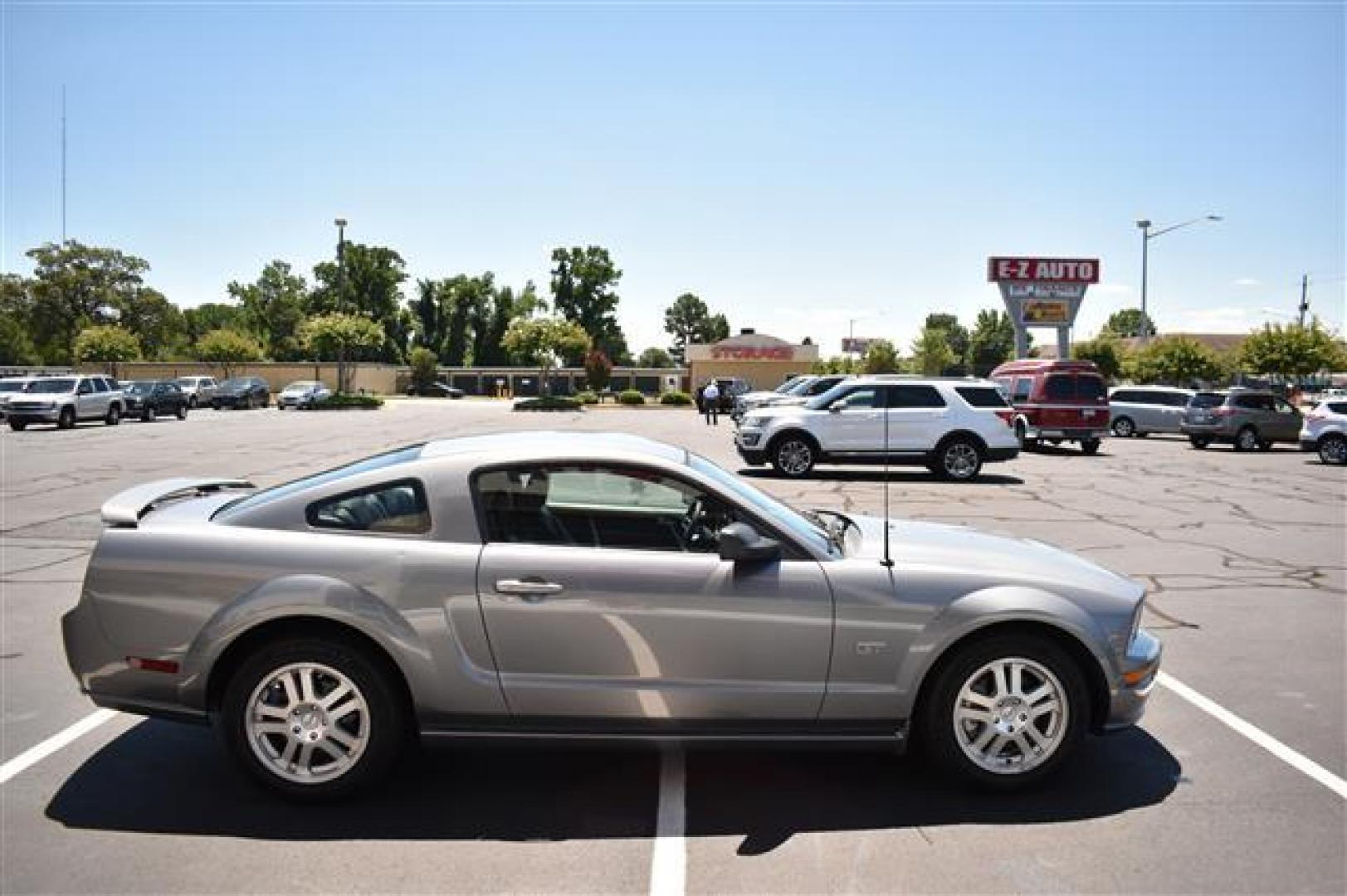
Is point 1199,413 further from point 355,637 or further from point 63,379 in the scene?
point 63,379

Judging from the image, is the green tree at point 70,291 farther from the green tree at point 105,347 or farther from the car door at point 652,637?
the car door at point 652,637

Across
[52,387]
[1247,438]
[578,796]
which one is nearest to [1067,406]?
[1247,438]

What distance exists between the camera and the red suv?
23.6m

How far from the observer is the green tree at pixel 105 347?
68.2 meters

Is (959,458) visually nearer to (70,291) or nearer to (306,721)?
(306,721)

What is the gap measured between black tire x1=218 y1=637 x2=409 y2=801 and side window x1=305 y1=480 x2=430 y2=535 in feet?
1.60

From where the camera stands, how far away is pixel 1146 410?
3164 cm

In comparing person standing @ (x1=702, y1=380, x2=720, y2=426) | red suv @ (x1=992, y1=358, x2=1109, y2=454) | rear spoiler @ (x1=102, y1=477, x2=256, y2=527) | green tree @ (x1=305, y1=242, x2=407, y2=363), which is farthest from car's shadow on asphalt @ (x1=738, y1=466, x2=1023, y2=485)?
green tree @ (x1=305, y1=242, x2=407, y2=363)

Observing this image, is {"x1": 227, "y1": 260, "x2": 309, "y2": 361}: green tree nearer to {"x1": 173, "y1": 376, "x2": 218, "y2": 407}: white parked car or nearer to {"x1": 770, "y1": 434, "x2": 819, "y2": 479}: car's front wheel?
{"x1": 173, "y1": 376, "x2": 218, "y2": 407}: white parked car

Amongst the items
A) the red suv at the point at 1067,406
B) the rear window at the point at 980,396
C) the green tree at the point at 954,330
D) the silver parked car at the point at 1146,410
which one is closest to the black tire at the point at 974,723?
the rear window at the point at 980,396

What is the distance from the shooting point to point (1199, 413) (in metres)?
26.8

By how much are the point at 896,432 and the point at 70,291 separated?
9321 centimetres

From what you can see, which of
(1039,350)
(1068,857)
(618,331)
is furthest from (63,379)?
(1039,350)

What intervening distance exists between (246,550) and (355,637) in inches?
22.5
